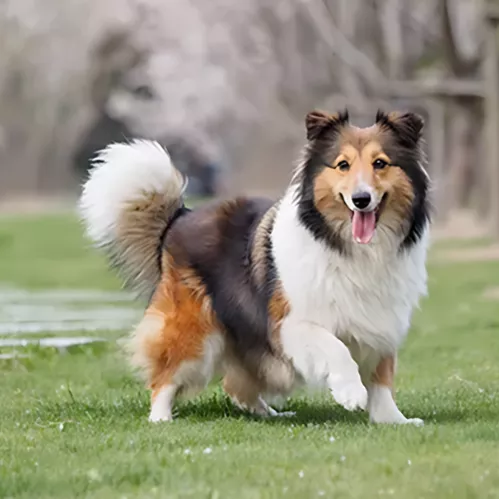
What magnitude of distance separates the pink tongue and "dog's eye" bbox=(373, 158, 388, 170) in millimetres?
253

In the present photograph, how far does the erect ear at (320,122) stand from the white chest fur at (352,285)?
46cm

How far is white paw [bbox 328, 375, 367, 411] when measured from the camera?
6.64 metres

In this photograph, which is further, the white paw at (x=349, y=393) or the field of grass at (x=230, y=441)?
the white paw at (x=349, y=393)

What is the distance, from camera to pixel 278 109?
4269 cm

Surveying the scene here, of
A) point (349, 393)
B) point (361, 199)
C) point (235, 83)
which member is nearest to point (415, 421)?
point (349, 393)

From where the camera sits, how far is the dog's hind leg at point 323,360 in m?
6.70

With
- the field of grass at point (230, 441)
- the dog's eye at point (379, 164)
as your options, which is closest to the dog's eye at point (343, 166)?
the dog's eye at point (379, 164)

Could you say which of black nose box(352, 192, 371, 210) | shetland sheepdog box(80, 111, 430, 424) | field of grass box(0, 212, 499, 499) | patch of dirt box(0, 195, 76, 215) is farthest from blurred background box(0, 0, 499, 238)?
black nose box(352, 192, 371, 210)

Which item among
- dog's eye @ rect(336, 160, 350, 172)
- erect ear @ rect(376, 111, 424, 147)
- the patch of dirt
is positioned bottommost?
the patch of dirt

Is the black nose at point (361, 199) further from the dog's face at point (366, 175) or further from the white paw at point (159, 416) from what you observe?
the white paw at point (159, 416)

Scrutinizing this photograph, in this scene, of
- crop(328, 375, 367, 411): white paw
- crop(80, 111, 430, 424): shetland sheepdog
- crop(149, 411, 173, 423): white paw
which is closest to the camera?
crop(328, 375, 367, 411): white paw

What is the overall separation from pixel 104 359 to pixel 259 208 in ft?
11.7

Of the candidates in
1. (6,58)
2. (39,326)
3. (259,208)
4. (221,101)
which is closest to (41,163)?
(6,58)

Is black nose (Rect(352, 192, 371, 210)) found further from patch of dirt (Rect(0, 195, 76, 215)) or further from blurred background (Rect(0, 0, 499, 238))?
patch of dirt (Rect(0, 195, 76, 215))
